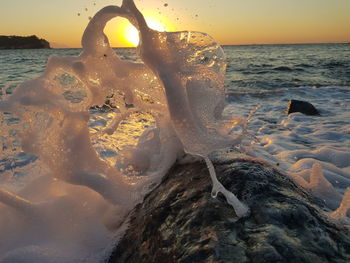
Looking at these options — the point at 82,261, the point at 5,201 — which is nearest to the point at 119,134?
the point at 5,201

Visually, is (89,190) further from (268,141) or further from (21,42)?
(21,42)

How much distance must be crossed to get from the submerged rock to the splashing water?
24 cm

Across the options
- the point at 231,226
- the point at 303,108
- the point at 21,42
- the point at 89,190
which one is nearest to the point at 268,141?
the point at 303,108

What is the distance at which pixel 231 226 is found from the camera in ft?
4.69

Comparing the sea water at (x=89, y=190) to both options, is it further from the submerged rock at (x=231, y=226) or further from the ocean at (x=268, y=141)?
the submerged rock at (x=231, y=226)

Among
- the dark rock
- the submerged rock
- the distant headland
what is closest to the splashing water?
the submerged rock

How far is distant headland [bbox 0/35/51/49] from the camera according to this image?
7694 centimetres

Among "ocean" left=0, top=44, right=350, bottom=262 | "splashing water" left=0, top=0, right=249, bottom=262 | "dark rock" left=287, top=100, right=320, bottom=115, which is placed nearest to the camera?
"splashing water" left=0, top=0, right=249, bottom=262

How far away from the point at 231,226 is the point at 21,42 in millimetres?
93653

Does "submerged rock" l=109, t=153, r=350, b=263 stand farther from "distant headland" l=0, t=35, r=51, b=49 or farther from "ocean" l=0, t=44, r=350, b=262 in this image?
"distant headland" l=0, t=35, r=51, b=49

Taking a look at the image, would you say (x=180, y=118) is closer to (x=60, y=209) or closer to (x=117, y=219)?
(x=117, y=219)

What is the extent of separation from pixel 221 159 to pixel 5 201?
5.23ft

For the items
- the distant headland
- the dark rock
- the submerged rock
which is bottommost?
Result: the distant headland

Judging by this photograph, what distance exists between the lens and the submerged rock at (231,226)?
127 cm
